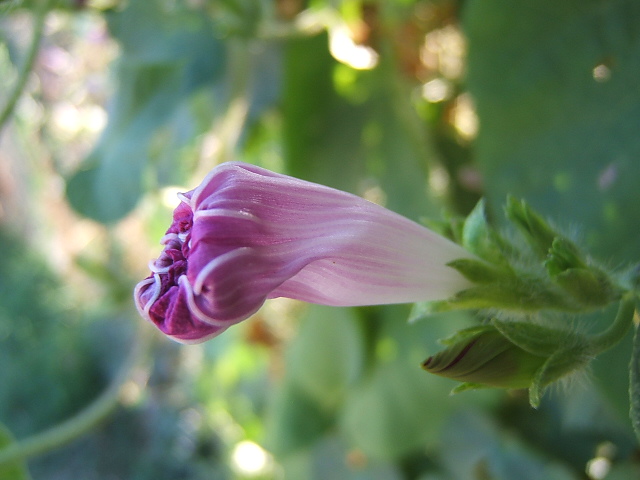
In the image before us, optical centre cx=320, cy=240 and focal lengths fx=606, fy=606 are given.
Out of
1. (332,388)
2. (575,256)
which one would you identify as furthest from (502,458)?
(575,256)

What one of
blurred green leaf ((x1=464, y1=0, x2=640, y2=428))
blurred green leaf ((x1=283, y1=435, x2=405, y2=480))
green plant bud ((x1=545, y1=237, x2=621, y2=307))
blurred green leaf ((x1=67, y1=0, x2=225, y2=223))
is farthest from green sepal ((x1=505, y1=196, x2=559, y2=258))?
blurred green leaf ((x1=283, y1=435, x2=405, y2=480))

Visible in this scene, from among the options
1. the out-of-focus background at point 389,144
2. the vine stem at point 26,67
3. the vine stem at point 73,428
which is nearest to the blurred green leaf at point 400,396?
the out-of-focus background at point 389,144

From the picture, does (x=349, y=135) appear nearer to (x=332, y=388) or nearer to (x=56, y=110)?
(x=332, y=388)

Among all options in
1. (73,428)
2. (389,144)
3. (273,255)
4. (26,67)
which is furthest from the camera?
(389,144)

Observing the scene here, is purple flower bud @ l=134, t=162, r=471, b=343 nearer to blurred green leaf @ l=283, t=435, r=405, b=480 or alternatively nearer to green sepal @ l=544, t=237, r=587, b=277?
green sepal @ l=544, t=237, r=587, b=277

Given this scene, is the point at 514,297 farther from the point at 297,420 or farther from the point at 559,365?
the point at 297,420

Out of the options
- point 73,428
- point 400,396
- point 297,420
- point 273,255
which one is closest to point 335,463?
point 297,420
